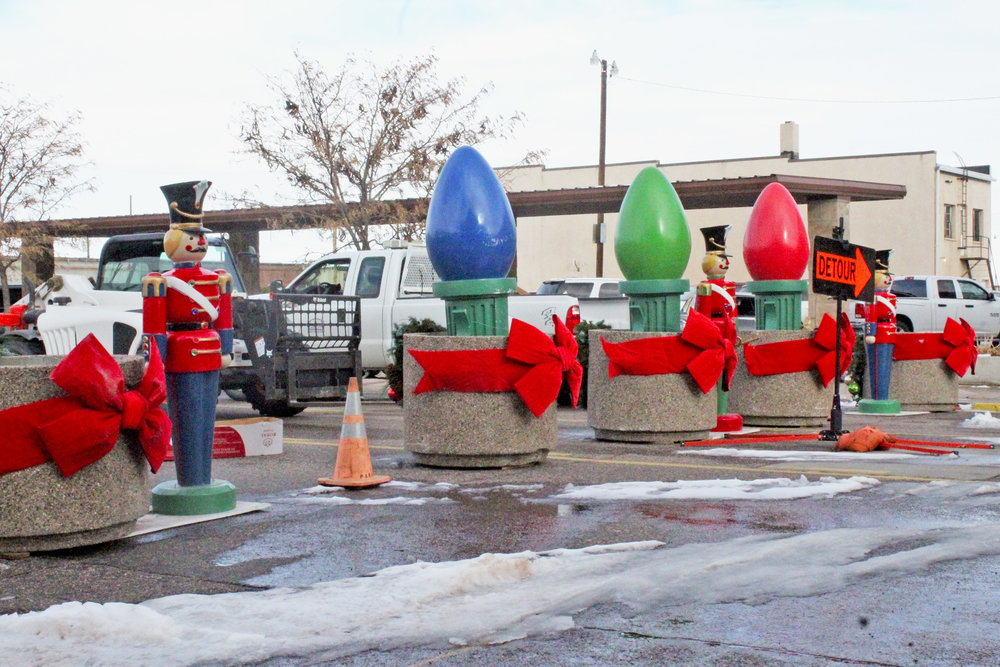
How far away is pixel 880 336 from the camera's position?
13438mm

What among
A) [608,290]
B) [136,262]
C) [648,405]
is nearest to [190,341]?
[648,405]

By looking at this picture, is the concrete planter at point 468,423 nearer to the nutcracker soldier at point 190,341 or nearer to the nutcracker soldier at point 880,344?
the nutcracker soldier at point 190,341

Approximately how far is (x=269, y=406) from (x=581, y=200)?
1970 cm

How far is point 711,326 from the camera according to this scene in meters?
10.1

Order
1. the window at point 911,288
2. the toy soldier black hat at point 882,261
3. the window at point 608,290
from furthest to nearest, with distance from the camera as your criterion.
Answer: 1. the window at point 911,288
2. the window at point 608,290
3. the toy soldier black hat at point 882,261

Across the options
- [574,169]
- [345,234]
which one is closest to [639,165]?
[574,169]

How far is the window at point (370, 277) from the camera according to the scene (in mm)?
16375

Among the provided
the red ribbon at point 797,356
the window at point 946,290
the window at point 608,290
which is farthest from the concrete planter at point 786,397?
the window at point 946,290

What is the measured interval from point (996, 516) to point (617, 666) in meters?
3.56

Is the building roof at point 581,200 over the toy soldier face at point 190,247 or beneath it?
over

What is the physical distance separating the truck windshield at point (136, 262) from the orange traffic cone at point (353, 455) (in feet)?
19.7

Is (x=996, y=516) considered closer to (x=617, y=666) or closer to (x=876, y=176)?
(x=617, y=666)

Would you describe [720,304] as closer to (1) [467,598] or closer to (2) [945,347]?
(2) [945,347]

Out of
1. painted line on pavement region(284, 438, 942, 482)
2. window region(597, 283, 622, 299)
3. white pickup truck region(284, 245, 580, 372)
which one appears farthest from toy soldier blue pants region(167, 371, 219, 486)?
window region(597, 283, 622, 299)
